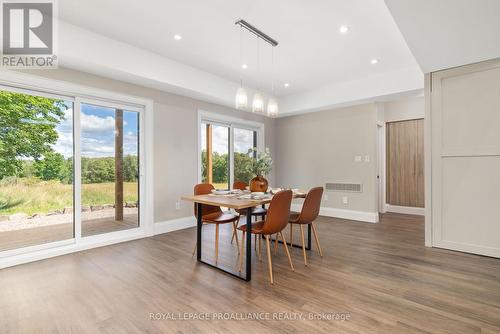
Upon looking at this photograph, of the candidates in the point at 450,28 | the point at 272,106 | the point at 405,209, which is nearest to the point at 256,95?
the point at 272,106

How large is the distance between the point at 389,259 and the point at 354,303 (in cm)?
127

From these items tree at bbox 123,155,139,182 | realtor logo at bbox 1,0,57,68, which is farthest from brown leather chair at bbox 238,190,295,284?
realtor logo at bbox 1,0,57,68

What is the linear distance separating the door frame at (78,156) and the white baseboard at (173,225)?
0.11m

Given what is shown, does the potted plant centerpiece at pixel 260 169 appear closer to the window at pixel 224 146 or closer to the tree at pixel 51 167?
the window at pixel 224 146

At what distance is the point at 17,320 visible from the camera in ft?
5.99

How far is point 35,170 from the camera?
310cm

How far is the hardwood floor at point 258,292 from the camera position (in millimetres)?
1764

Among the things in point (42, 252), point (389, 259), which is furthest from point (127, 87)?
point (389, 259)

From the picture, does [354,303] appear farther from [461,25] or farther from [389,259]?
[461,25]

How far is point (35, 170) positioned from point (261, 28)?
3.30m

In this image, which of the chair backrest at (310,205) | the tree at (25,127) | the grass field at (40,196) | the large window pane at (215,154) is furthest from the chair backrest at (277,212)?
the tree at (25,127)

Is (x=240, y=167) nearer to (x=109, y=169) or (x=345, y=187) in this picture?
(x=345, y=187)

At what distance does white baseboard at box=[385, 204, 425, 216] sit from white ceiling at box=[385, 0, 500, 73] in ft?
11.8

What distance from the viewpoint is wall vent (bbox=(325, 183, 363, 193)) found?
5.17m
